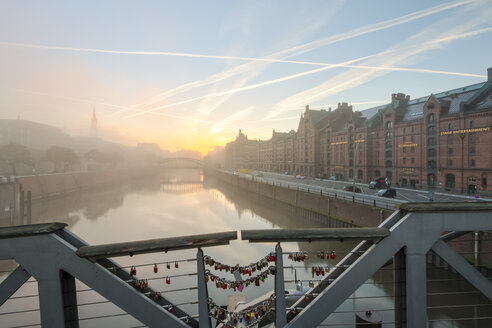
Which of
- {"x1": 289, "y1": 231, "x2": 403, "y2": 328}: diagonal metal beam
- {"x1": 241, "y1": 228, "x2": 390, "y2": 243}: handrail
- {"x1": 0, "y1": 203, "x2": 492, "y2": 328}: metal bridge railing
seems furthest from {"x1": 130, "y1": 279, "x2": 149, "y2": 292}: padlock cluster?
{"x1": 289, "y1": 231, "x2": 403, "y2": 328}: diagonal metal beam

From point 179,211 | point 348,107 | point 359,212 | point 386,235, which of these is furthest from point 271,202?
point 386,235

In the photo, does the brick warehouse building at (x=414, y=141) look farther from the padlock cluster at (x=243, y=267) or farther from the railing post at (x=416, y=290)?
the padlock cluster at (x=243, y=267)

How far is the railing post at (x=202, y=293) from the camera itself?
136 inches

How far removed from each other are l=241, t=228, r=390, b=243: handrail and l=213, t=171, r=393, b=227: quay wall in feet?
70.2

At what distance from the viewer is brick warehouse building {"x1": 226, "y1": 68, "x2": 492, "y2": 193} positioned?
3466 cm

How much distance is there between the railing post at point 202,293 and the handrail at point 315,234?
685mm

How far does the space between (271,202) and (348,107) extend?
39983 mm

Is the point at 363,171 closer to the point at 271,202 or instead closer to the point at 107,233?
the point at 271,202

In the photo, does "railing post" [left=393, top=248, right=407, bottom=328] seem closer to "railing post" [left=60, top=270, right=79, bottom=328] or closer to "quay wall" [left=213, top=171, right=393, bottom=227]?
"railing post" [left=60, top=270, right=79, bottom=328]

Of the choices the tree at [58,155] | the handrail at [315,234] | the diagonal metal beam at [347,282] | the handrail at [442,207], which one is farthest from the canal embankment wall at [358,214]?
the tree at [58,155]

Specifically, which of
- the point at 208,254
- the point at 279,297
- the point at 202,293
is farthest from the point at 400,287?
the point at 208,254

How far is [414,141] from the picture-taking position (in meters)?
43.5

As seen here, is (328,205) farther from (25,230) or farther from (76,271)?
(25,230)

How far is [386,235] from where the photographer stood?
3520mm
